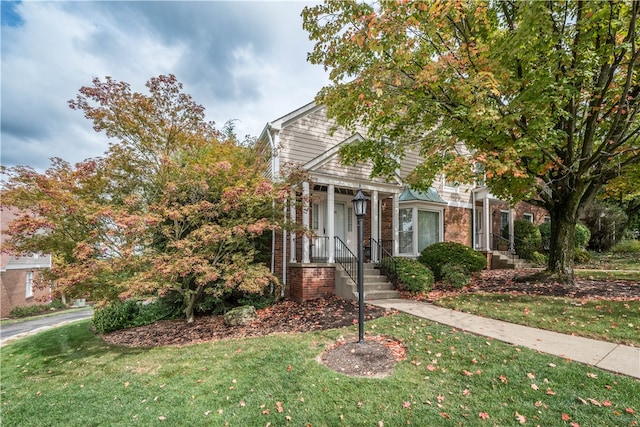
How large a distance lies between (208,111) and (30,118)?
576cm

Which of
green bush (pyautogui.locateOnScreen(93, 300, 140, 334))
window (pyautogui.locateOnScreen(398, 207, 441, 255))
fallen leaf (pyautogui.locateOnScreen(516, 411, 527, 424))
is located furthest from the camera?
window (pyautogui.locateOnScreen(398, 207, 441, 255))

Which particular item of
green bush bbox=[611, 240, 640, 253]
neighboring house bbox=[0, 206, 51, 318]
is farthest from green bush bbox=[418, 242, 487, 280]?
neighboring house bbox=[0, 206, 51, 318]

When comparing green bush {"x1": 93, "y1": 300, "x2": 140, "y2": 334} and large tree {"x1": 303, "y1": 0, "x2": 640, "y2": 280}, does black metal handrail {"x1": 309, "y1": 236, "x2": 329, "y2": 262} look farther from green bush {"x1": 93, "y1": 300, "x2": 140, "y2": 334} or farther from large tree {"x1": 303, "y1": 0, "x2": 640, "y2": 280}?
green bush {"x1": 93, "y1": 300, "x2": 140, "y2": 334}

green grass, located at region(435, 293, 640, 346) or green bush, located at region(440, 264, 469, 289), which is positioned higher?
green bush, located at region(440, 264, 469, 289)

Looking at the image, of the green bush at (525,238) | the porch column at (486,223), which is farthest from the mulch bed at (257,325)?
the green bush at (525,238)

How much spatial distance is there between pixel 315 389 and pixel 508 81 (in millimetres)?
7499

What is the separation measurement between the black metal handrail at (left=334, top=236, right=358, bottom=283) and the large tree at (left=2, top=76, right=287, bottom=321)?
285cm

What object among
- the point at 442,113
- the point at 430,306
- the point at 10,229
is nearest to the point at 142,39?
the point at 10,229

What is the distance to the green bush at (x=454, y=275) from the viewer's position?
964 centimetres

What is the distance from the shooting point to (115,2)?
22.5ft

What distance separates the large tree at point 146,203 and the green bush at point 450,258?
639cm

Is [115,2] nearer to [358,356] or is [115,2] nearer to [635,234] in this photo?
[358,356]

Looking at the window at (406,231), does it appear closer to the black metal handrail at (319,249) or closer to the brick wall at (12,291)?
the black metal handrail at (319,249)

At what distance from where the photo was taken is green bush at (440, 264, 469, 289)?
9.64 metres
